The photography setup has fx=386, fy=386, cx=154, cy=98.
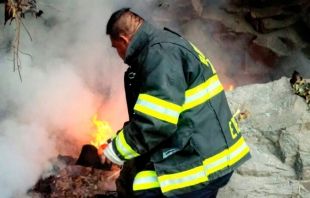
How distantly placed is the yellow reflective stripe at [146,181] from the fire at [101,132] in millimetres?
2954

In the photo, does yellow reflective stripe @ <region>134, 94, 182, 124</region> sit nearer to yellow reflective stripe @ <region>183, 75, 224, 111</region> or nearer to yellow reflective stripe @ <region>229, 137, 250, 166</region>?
yellow reflective stripe @ <region>183, 75, 224, 111</region>

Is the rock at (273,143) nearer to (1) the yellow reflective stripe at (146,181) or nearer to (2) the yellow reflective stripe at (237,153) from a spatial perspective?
(2) the yellow reflective stripe at (237,153)

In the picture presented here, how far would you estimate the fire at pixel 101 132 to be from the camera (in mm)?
5745

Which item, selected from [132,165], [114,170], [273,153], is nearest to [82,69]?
[114,170]

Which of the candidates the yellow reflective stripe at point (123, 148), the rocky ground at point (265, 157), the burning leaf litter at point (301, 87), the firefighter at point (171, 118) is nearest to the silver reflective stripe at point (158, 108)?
the firefighter at point (171, 118)

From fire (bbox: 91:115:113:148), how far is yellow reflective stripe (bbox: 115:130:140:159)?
307cm

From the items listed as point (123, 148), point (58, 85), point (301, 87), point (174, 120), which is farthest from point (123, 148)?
point (58, 85)

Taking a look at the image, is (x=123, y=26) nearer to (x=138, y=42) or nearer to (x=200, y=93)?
(x=138, y=42)

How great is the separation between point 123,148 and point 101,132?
11.2 feet

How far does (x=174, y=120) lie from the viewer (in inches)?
94.0

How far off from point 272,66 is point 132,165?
461 cm

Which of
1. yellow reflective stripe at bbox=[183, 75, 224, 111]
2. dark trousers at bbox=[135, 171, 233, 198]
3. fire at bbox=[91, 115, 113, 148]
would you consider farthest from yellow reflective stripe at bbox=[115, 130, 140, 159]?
fire at bbox=[91, 115, 113, 148]

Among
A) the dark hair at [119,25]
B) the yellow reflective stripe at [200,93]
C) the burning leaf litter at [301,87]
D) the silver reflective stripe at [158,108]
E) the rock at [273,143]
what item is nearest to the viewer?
the silver reflective stripe at [158,108]

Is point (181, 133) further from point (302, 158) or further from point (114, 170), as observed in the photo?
point (114, 170)
